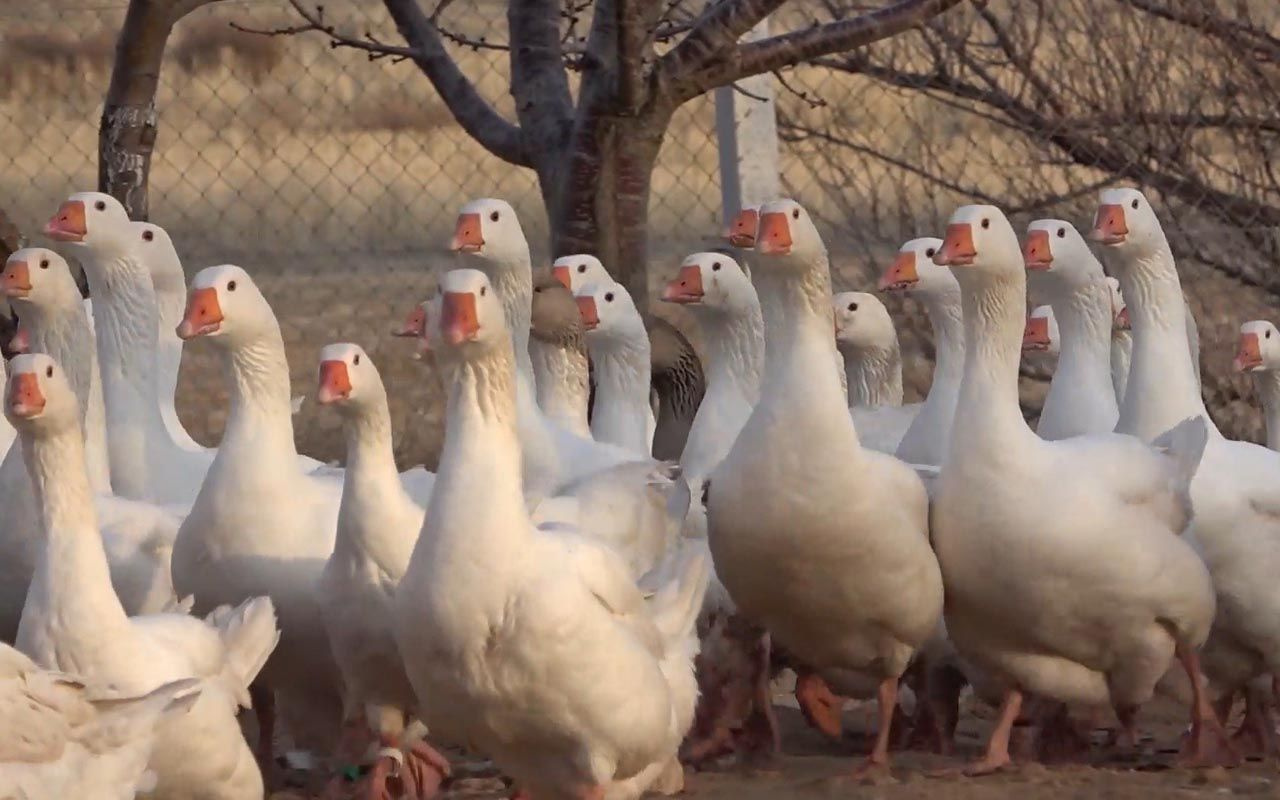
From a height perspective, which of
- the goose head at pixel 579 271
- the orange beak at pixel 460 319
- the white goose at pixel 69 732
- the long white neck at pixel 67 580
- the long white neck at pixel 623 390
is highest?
the goose head at pixel 579 271

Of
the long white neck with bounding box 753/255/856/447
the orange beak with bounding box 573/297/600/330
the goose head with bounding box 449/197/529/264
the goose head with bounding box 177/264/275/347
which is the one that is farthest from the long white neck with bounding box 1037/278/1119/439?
the goose head with bounding box 177/264/275/347

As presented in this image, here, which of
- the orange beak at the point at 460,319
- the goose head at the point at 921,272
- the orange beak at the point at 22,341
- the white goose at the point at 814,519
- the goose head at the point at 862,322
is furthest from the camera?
the goose head at the point at 862,322

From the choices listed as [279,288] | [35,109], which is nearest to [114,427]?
[279,288]

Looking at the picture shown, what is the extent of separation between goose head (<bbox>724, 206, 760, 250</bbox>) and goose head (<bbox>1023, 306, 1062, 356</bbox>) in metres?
1.75

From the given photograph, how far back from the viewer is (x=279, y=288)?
52.5 ft

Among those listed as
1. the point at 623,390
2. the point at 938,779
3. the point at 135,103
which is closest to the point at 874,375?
the point at 623,390

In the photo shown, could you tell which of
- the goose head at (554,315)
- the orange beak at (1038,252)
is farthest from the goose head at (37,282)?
the orange beak at (1038,252)

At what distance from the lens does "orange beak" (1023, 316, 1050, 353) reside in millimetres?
8320

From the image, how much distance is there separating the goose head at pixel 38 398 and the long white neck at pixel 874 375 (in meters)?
3.53

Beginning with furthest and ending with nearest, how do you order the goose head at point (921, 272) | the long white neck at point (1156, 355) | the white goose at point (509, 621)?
the goose head at point (921, 272) < the long white neck at point (1156, 355) < the white goose at point (509, 621)

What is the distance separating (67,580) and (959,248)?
2.49 meters

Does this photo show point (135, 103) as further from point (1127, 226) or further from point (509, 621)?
point (509, 621)

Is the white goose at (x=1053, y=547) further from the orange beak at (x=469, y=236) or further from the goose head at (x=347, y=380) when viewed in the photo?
the orange beak at (x=469, y=236)

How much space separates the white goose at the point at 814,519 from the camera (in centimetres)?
596
